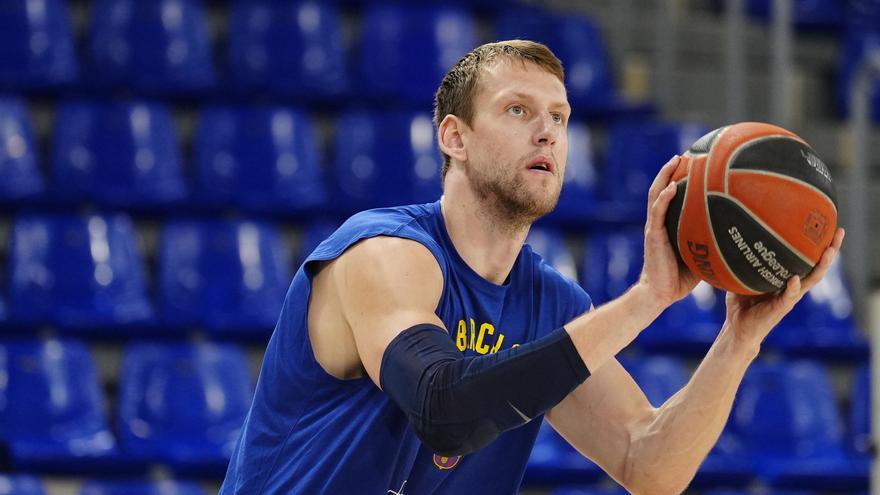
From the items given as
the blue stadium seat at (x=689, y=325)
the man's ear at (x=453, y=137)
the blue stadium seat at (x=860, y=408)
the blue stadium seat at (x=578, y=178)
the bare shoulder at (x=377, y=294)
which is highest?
the man's ear at (x=453, y=137)

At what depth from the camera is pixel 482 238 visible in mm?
2949

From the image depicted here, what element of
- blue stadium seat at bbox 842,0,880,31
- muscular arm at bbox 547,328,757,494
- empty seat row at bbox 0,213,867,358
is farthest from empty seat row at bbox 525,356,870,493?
blue stadium seat at bbox 842,0,880,31

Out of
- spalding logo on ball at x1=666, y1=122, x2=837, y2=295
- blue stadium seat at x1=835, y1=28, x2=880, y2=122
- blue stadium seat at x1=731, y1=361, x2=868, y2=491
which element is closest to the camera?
spalding logo on ball at x1=666, y1=122, x2=837, y2=295

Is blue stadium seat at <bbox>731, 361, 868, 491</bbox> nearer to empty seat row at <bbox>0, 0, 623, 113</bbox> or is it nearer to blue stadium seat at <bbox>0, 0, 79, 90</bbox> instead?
empty seat row at <bbox>0, 0, 623, 113</bbox>

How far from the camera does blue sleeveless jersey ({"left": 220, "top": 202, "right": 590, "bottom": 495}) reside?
280 cm

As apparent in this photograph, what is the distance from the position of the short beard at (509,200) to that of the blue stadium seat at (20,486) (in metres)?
2.55

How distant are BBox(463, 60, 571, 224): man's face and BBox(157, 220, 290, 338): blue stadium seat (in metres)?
2.97

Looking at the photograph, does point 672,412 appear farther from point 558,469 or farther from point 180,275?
point 180,275

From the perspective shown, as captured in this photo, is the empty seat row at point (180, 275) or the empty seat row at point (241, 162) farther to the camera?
the empty seat row at point (241, 162)

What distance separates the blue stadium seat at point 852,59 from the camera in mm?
7914

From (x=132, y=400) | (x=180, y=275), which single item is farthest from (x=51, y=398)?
(x=180, y=275)

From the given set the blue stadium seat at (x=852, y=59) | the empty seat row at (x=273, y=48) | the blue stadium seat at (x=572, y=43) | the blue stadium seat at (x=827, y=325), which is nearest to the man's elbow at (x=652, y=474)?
the blue stadium seat at (x=827, y=325)

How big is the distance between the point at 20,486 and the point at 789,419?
327cm

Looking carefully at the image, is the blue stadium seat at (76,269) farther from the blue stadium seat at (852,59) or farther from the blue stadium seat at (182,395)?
the blue stadium seat at (852,59)
